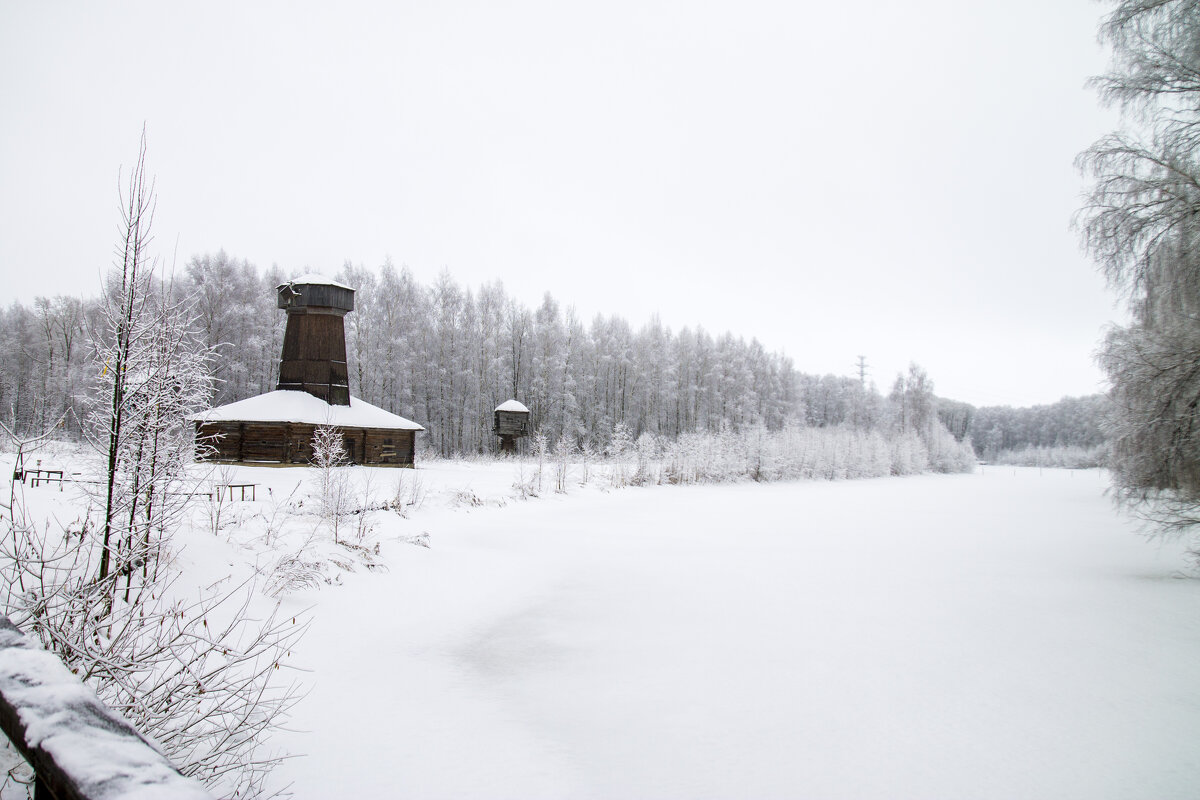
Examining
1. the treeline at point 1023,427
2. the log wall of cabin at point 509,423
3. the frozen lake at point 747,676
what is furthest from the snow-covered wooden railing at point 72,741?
the treeline at point 1023,427

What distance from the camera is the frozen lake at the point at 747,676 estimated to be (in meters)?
4.64

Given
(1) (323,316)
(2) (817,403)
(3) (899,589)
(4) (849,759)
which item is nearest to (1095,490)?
(3) (899,589)

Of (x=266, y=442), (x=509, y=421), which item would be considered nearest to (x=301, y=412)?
(x=266, y=442)

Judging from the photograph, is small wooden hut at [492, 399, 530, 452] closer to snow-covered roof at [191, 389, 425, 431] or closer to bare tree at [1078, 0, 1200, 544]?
snow-covered roof at [191, 389, 425, 431]

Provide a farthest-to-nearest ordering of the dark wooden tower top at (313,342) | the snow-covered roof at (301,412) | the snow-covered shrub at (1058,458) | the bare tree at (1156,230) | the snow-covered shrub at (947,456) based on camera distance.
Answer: the snow-covered shrub at (1058,458)
the snow-covered shrub at (947,456)
the dark wooden tower top at (313,342)
the snow-covered roof at (301,412)
the bare tree at (1156,230)

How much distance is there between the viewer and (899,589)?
10.3 metres

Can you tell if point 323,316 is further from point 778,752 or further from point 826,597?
point 778,752

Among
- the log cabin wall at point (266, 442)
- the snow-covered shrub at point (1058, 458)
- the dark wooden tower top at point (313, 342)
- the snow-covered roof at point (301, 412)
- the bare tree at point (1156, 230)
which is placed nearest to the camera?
the bare tree at point (1156, 230)

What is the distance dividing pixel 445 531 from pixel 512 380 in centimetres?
3521

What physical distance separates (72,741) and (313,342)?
95.7 feet

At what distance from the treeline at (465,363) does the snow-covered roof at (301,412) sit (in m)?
7.19

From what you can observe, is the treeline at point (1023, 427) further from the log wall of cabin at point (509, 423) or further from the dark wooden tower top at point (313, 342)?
the dark wooden tower top at point (313, 342)

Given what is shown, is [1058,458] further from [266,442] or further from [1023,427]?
[266,442]

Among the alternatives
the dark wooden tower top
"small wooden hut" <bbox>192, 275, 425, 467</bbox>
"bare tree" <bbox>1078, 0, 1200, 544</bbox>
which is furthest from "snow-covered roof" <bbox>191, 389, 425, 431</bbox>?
"bare tree" <bbox>1078, 0, 1200, 544</bbox>
